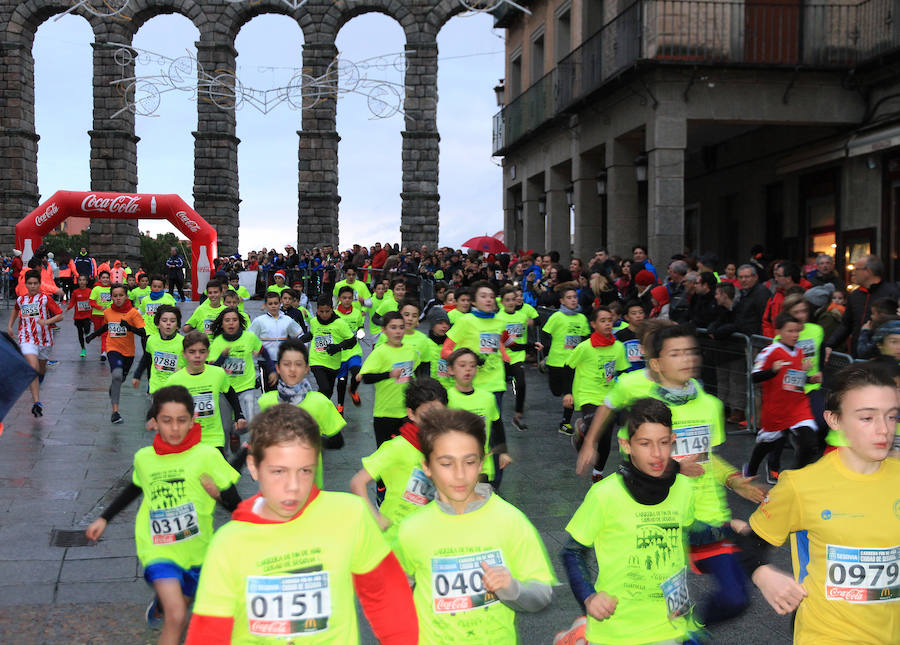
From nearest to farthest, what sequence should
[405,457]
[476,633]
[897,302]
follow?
[476,633] < [405,457] < [897,302]

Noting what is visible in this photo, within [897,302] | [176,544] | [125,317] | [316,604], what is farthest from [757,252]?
[316,604]

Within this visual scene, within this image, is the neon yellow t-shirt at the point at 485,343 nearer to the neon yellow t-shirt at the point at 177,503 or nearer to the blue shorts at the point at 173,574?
the neon yellow t-shirt at the point at 177,503

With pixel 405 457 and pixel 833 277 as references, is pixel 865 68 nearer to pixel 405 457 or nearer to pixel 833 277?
pixel 833 277

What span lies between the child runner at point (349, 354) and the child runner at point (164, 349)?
185 centimetres

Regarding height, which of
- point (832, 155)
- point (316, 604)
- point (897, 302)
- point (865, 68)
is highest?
point (865, 68)

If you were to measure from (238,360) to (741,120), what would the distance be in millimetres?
11185

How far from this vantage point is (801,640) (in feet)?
10.8

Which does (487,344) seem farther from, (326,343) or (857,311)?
(857,311)

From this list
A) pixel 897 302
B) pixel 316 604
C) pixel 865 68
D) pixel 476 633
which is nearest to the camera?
pixel 316 604

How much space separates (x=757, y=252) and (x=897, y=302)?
5936mm

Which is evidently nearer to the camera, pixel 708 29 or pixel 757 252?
pixel 757 252

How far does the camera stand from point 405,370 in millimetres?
8133

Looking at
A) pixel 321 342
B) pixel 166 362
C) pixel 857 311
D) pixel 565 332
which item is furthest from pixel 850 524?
pixel 321 342

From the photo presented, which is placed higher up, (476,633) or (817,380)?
(817,380)
